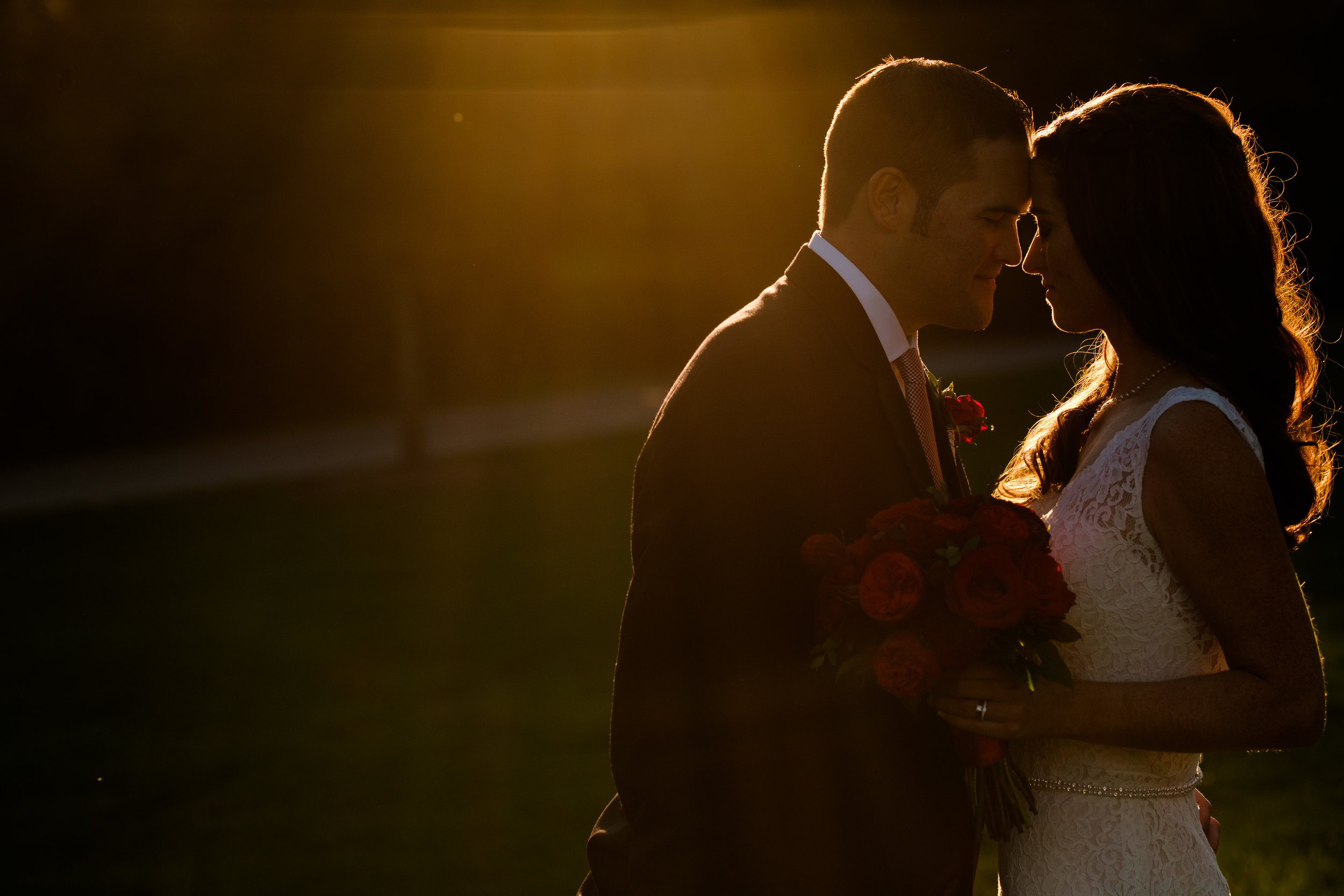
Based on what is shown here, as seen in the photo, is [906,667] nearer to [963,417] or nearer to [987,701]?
[987,701]

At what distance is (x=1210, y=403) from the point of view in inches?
117

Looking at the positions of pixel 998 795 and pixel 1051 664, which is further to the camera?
pixel 998 795

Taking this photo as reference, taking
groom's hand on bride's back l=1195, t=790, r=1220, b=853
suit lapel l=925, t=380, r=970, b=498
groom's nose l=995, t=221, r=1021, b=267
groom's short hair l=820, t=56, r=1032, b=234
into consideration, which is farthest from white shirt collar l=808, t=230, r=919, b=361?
groom's hand on bride's back l=1195, t=790, r=1220, b=853

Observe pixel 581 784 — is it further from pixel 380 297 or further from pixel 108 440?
pixel 108 440

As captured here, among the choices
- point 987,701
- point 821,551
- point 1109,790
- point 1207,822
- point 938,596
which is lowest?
point 1207,822

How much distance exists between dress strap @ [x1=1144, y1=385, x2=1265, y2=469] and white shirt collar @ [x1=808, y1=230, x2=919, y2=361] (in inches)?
25.0

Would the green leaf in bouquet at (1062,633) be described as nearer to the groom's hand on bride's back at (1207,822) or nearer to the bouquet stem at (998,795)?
the bouquet stem at (998,795)

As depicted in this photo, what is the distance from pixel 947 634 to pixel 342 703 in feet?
19.9

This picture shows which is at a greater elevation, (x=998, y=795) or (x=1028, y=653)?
(x=1028, y=653)

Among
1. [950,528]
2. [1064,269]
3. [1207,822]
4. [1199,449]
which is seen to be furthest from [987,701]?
[1064,269]

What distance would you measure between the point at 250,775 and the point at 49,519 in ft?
23.6

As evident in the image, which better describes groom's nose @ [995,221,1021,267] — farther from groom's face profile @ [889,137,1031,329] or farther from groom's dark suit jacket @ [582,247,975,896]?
groom's dark suit jacket @ [582,247,975,896]

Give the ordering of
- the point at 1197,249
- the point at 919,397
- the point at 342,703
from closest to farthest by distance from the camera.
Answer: the point at 1197,249 → the point at 919,397 → the point at 342,703

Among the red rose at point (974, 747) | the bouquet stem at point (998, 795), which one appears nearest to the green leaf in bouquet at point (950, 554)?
the red rose at point (974, 747)
